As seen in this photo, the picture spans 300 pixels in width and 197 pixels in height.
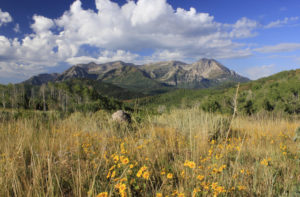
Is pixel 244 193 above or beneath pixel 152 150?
beneath

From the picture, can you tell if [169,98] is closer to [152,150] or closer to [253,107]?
[253,107]

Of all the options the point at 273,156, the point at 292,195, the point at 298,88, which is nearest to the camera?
the point at 292,195

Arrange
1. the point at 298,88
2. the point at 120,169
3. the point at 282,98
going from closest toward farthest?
the point at 120,169
the point at 282,98
the point at 298,88

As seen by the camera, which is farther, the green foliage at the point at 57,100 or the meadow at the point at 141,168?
the green foliage at the point at 57,100

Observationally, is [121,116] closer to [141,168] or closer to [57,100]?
[141,168]

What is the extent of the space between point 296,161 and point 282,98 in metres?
17.4

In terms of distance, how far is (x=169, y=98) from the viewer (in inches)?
5797

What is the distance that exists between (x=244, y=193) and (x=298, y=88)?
2466cm

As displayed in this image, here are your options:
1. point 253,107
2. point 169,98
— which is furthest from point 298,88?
point 169,98

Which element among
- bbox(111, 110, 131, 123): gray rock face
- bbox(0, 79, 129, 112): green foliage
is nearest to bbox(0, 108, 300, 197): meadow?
bbox(0, 79, 129, 112): green foliage

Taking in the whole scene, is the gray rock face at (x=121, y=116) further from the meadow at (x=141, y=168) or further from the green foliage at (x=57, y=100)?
the meadow at (x=141, y=168)

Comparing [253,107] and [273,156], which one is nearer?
[273,156]

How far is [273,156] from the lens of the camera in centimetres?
Result: 289

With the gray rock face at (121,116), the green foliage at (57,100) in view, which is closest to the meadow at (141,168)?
the green foliage at (57,100)
